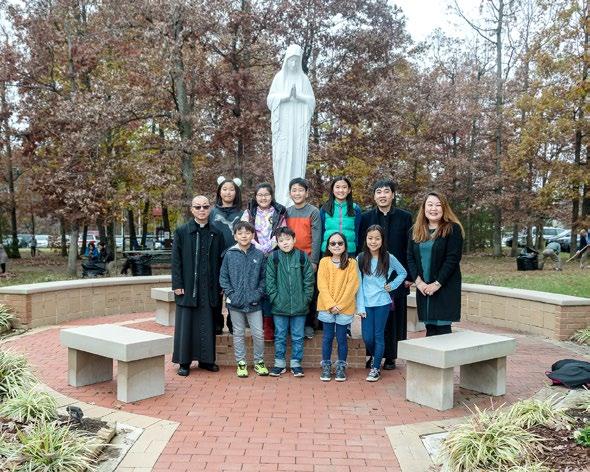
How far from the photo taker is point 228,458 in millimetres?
3604

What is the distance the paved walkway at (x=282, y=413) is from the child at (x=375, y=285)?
21.0 inches

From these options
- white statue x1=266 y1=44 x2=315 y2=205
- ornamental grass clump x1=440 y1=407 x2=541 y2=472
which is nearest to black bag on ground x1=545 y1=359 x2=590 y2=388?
ornamental grass clump x1=440 y1=407 x2=541 y2=472

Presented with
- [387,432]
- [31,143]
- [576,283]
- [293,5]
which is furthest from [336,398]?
[31,143]

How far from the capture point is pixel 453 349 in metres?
4.55

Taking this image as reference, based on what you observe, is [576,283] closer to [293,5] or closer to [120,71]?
[293,5]

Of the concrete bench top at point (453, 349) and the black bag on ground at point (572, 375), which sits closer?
the concrete bench top at point (453, 349)

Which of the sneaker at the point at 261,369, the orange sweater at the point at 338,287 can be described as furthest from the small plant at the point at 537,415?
the sneaker at the point at 261,369

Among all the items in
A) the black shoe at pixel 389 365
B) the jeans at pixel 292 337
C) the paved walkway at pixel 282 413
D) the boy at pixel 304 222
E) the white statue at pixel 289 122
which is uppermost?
the white statue at pixel 289 122

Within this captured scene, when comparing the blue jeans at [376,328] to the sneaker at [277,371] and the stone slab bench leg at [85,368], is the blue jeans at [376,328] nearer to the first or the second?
the sneaker at [277,371]

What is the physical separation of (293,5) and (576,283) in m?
10.7

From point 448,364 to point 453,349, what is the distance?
134 mm

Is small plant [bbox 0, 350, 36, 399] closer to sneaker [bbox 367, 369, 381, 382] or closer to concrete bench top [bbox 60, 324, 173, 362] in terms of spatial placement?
concrete bench top [bbox 60, 324, 173, 362]

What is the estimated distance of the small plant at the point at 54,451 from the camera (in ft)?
10.7

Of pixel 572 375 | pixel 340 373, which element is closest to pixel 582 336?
pixel 572 375
